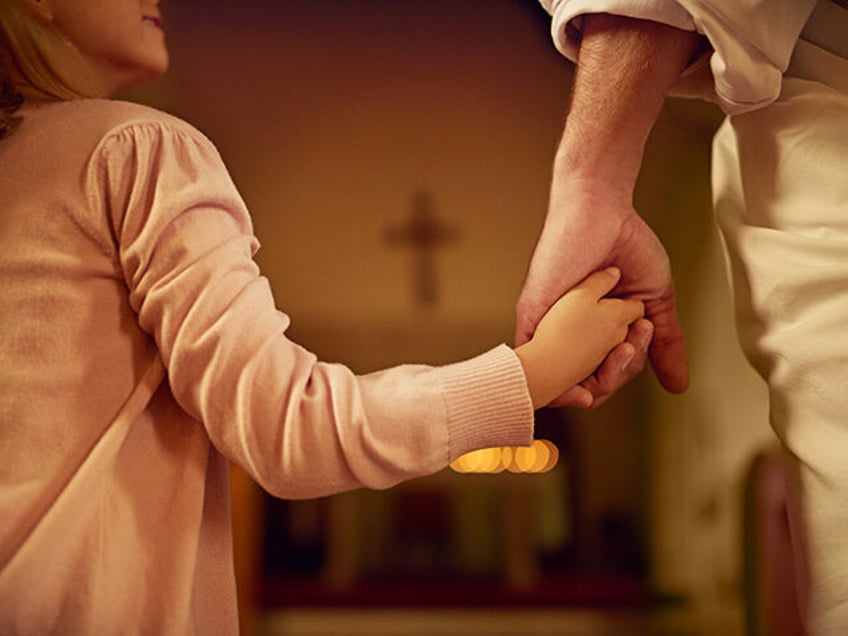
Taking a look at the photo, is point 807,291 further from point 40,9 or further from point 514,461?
point 514,461

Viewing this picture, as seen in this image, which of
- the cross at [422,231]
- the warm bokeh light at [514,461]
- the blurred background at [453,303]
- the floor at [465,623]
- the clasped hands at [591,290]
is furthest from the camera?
the warm bokeh light at [514,461]

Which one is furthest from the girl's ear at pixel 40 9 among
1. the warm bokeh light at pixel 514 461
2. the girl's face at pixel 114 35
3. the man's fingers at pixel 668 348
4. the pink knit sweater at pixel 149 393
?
the warm bokeh light at pixel 514 461

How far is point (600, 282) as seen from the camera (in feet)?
2.61

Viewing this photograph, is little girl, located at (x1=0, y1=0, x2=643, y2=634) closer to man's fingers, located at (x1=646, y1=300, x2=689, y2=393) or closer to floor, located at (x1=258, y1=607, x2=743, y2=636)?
man's fingers, located at (x1=646, y1=300, x2=689, y2=393)

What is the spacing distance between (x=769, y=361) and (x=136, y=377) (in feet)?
1.47

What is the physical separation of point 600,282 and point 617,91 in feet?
0.47

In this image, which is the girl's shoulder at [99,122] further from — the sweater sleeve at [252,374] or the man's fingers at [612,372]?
the man's fingers at [612,372]

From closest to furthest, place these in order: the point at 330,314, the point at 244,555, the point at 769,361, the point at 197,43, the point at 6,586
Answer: the point at 6,586, the point at 769,361, the point at 197,43, the point at 244,555, the point at 330,314

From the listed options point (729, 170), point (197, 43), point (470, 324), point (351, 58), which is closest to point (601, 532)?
point (470, 324)

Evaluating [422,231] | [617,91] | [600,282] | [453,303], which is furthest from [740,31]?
[453,303]

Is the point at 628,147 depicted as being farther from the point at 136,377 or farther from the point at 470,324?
the point at 470,324

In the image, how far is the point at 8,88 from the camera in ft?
2.54

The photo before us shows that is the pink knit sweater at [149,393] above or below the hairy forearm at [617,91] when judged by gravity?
below

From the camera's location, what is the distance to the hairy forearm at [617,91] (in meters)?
0.75
